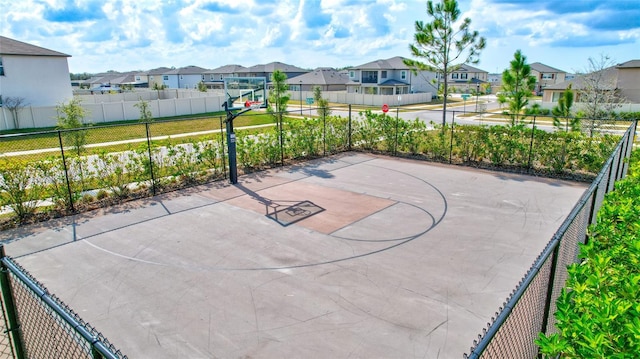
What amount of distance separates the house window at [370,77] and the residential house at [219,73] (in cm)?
2293

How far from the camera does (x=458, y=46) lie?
22.0m

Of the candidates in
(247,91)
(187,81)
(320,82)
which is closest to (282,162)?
(247,91)

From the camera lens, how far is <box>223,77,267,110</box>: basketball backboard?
14.2m

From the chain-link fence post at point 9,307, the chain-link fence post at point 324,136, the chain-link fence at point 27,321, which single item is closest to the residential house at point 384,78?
the chain-link fence post at point 324,136

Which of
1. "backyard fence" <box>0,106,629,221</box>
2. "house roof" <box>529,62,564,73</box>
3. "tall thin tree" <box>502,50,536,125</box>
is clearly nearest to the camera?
"backyard fence" <box>0,106,629,221</box>

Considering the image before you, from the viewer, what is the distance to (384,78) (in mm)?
57562

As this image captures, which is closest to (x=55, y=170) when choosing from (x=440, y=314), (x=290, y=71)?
(x=440, y=314)

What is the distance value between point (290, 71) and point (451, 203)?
64543mm

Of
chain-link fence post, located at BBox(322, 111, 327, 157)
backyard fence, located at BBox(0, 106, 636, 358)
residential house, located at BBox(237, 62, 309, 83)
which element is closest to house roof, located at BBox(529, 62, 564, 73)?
residential house, located at BBox(237, 62, 309, 83)

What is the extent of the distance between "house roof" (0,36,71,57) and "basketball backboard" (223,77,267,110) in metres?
24.3

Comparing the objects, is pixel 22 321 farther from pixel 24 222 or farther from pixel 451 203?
pixel 451 203

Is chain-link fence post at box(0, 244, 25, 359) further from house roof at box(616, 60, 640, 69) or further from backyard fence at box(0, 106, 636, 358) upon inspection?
house roof at box(616, 60, 640, 69)

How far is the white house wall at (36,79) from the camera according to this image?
2961 centimetres

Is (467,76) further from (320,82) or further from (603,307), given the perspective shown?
(603,307)
